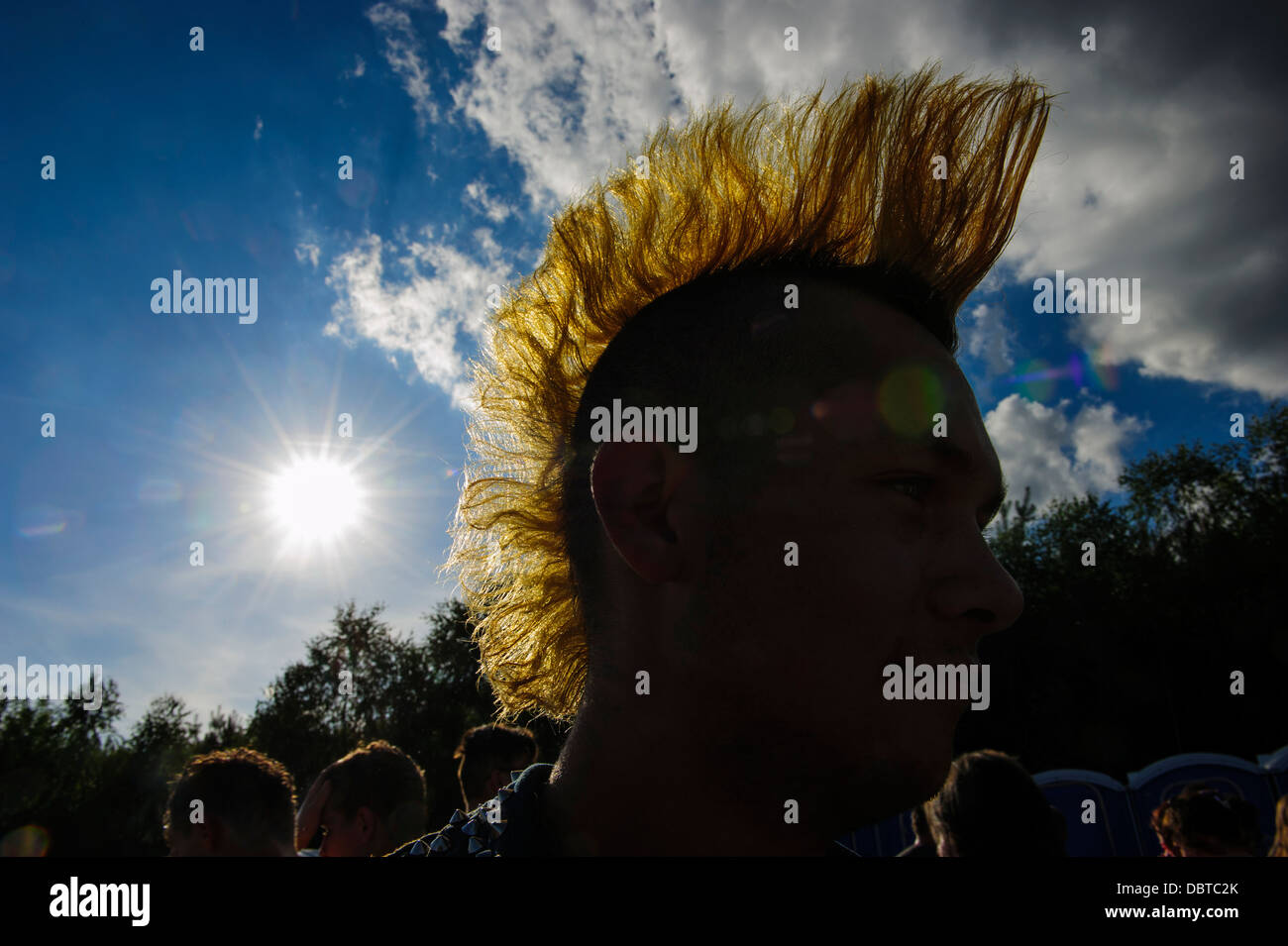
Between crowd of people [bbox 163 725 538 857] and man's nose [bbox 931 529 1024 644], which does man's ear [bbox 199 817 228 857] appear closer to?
crowd of people [bbox 163 725 538 857]

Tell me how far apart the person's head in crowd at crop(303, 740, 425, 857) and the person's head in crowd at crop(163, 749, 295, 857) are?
651 millimetres

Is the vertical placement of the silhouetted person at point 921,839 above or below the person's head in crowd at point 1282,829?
below

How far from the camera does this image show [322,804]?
502 centimetres

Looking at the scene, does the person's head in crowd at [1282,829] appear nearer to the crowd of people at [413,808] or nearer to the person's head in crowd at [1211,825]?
the crowd of people at [413,808]

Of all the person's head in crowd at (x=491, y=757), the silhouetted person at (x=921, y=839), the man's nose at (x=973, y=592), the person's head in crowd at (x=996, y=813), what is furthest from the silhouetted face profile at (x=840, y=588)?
the silhouetted person at (x=921, y=839)

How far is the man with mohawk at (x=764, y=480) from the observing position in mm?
1232

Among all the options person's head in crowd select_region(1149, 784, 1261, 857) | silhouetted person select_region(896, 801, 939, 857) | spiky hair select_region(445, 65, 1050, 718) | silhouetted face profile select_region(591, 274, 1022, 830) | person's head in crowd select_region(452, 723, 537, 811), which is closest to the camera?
silhouetted face profile select_region(591, 274, 1022, 830)

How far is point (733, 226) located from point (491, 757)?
14.7ft

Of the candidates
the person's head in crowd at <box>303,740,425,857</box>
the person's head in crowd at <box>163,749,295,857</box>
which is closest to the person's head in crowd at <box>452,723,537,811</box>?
the person's head in crowd at <box>303,740,425,857</box>

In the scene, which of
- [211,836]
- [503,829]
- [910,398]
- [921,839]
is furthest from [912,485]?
[921,839]

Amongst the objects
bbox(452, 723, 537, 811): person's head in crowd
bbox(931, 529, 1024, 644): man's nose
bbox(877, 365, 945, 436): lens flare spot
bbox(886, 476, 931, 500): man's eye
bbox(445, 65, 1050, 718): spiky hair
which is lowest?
bbox(452, 723, 537, 811): person's head in crowd

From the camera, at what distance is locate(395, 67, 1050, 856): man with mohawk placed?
1.23 m

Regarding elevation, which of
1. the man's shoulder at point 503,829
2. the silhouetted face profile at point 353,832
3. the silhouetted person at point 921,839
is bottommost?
the silhouetted person at point 921,839

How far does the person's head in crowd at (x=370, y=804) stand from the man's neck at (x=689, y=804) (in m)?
4.28
